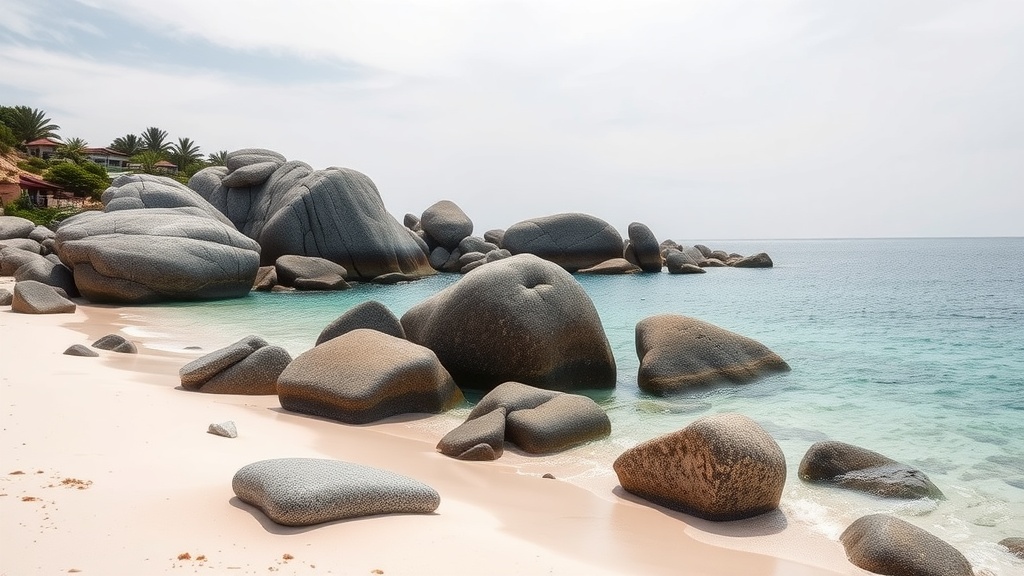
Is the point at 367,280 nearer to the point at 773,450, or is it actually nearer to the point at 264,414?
the point at 264,414

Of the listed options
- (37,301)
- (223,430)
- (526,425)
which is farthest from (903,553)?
(37,301)

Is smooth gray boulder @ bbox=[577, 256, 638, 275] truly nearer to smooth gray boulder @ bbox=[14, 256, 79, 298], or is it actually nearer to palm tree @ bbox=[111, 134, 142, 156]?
smooth gray boulder @ bbox=[14, 256, 79, 298]

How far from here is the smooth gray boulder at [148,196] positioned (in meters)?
22.9

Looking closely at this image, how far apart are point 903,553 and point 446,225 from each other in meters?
34.7

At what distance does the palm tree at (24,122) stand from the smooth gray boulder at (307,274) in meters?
41.6

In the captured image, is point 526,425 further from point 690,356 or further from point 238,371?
point 690,356

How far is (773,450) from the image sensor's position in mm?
5512

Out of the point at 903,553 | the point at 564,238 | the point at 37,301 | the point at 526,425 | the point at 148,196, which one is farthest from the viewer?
the point at 564,238

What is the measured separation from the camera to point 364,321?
9891mm

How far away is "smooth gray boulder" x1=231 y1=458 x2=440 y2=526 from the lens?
13.1 feet

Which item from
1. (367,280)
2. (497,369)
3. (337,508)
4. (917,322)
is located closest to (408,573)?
(337,508)

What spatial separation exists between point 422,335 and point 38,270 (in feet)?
48.6

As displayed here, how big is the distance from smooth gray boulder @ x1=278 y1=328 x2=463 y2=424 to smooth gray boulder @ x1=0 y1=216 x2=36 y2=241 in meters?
27.7

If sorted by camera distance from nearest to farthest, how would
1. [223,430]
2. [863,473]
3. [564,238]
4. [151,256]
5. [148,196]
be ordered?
1. [223,430]
2. [863,473]
3. [151,256]
4. [148,196]
5. [564,238]
